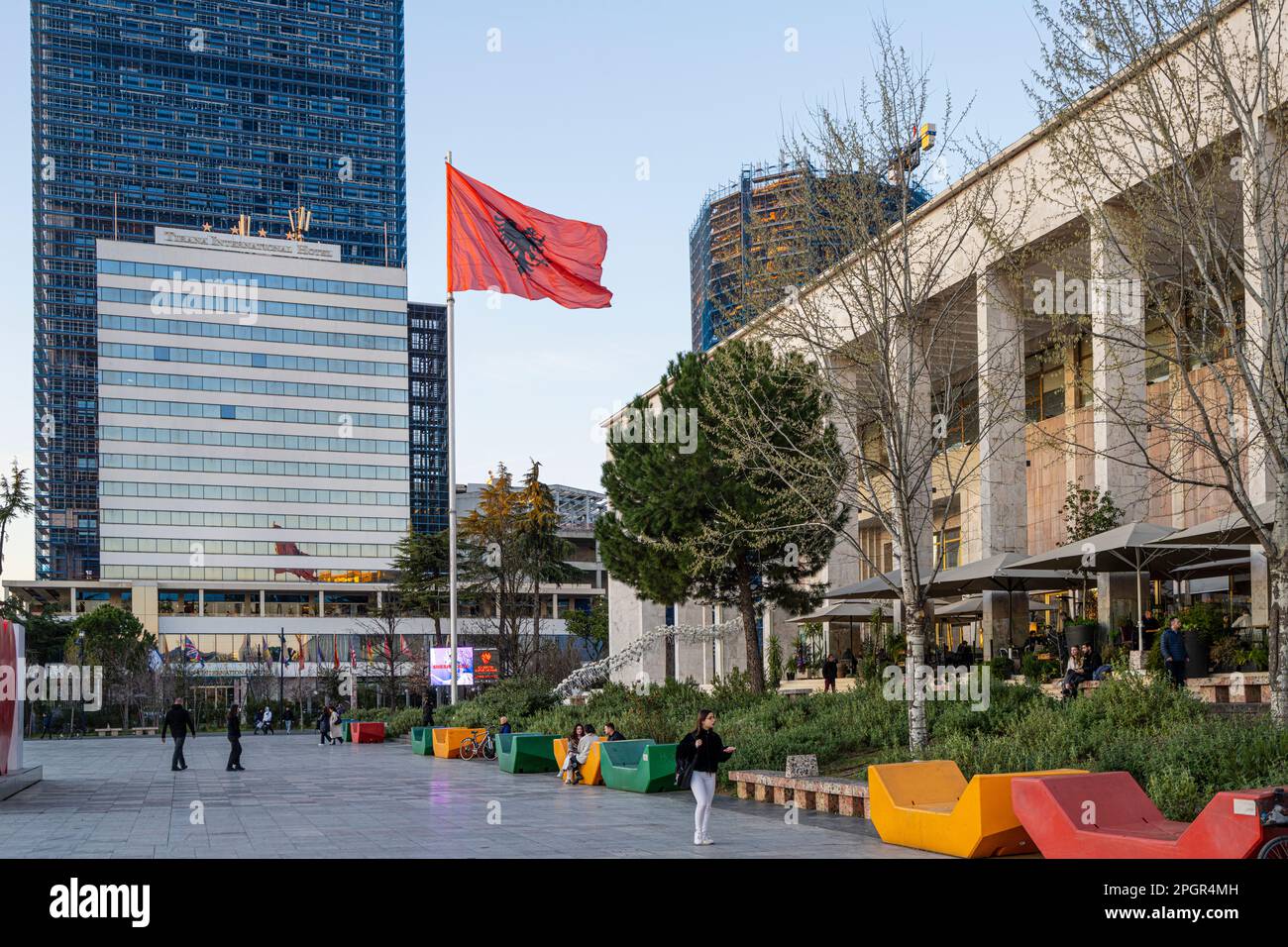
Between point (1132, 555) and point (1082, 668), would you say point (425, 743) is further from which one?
point (1132, 555)

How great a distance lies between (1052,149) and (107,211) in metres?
188

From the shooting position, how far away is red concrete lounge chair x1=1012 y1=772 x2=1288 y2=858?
31.5ft

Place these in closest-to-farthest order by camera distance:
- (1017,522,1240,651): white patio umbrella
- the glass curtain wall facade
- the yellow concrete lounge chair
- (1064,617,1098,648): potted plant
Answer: the yellow concrete lounge chair < (1017,522,1240,651): white patio umbrella < (1064,617,1098,648): potted plant < the glass curtain wall facade

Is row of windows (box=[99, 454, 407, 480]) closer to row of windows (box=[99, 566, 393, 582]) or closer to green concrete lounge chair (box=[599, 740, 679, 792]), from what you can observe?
row of windows (box=[99, 566, 393, 582])

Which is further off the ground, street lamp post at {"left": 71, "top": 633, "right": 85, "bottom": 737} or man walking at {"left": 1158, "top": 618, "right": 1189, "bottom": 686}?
man walking at {"left": 1158, "top": 618, "right": 1189, "bottom": 686}

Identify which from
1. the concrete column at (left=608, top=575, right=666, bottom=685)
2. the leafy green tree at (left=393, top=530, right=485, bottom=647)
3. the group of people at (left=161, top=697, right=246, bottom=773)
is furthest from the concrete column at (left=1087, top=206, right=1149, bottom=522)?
the leafy green tree at (left=393, top=530, right=485, bottom=647)

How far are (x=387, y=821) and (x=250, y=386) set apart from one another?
375ft

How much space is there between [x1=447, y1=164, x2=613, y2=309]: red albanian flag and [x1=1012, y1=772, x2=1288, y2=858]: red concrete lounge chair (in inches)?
986

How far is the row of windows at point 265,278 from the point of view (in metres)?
121

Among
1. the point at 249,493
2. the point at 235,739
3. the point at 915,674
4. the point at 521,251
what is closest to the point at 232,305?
the point at 249,493

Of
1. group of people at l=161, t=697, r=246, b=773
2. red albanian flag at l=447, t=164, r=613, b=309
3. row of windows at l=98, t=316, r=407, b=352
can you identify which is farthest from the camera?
row of windows at l=98, t=316, r=407, b=352

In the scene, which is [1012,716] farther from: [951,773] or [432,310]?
[432,310]

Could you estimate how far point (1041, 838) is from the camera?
11.7 metres
